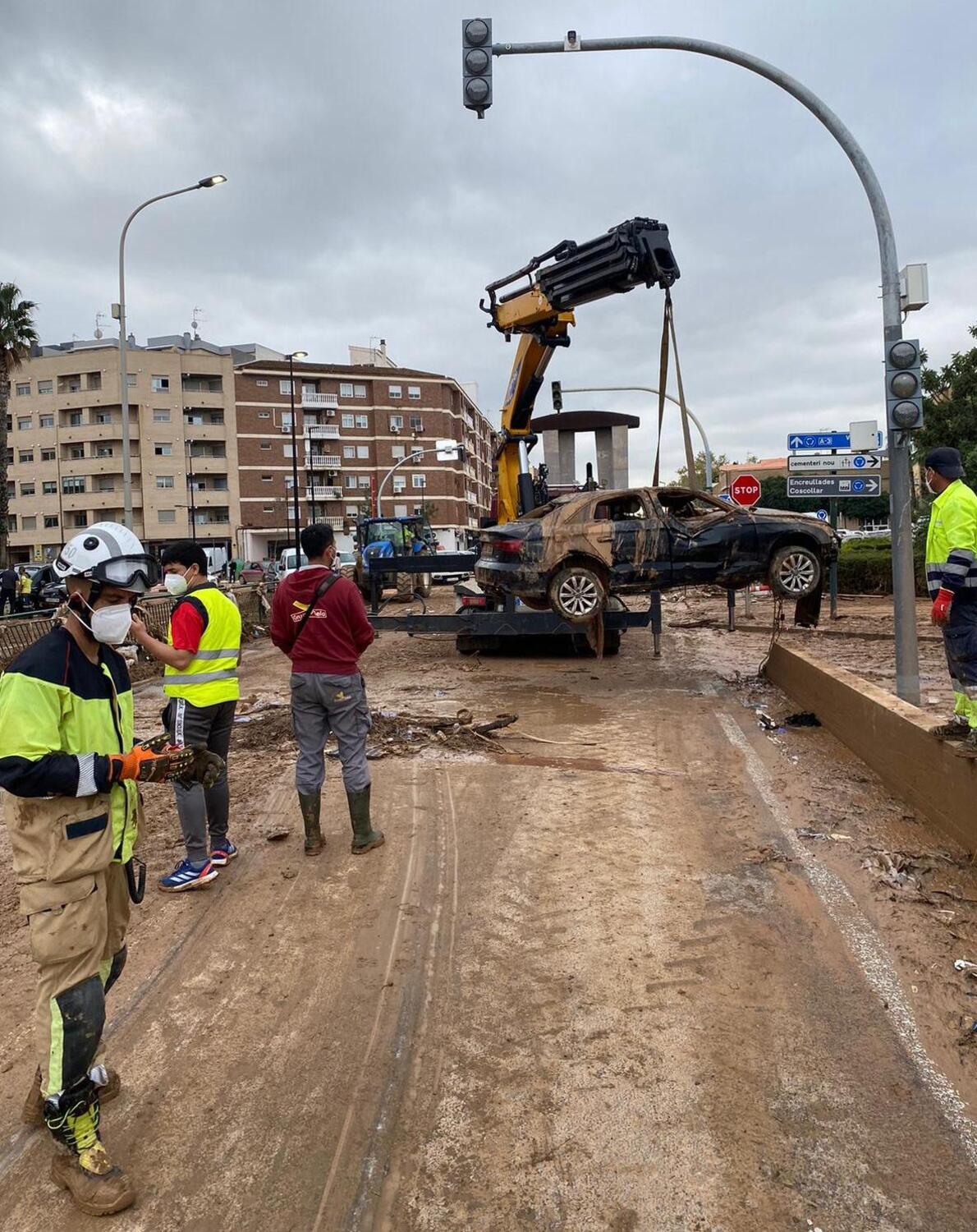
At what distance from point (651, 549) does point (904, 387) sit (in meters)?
3.21

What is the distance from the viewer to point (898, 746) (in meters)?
5.76

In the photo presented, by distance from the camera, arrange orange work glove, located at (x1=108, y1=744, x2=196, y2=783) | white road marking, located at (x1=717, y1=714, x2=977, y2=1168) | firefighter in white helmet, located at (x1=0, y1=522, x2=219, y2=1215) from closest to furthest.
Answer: firefighter in white helmet, located at (x1=0, y1=522, x2=219, y2=1215)
orange work glove, located at (x1=108, y1=744, x2=196, y2=783)
white road marking, located at (x1=717, y1=714, x2=977, y2=1168)

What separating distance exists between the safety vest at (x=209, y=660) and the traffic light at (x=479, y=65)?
575 cm

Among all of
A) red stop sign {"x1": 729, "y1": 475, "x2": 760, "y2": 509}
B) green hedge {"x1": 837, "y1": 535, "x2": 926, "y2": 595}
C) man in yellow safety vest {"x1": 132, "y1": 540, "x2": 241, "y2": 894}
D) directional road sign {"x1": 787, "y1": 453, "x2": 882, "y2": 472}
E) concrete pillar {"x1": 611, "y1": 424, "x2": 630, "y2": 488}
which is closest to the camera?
man in yellow safety vest {"x1": 132, "y1": 540, "x2": 241, "y2": 894}

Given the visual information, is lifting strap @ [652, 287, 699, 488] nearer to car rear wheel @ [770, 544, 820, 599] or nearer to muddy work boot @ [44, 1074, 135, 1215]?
car rear wheel @ [770, 544, 820, 599]

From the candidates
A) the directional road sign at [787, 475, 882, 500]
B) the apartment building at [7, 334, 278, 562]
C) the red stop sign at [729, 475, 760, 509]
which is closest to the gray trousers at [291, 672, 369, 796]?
the directional road sign at [787, 475, 882, 500]

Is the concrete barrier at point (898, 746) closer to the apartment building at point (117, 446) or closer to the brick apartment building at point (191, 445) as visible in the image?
the brick apartment building at point (191, 445)

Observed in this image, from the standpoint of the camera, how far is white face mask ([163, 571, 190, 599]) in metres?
4.57

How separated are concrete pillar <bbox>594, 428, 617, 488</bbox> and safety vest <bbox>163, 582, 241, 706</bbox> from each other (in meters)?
16.9

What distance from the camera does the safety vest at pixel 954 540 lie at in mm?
4754

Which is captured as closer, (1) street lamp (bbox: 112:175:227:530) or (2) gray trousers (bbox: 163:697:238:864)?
(2) gray trousers (bbox: 163:697:238:864)

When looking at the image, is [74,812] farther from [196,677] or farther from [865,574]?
[865,574]

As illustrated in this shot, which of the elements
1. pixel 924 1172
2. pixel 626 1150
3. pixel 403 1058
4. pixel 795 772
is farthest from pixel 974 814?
pixel 403 1058

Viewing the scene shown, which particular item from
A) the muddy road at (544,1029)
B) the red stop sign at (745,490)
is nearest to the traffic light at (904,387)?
the muddy road at (544,1029)
